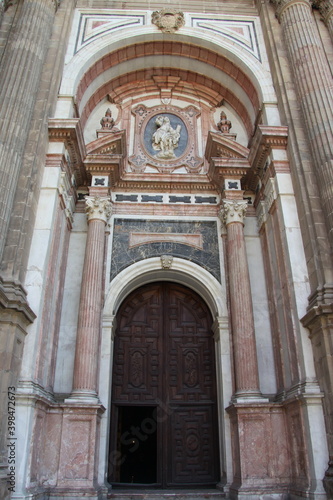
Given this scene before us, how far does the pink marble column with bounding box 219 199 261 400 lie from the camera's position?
9195 mm

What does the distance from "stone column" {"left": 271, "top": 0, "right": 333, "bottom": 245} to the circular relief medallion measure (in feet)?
11.2

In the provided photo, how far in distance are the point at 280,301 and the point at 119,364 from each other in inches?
155

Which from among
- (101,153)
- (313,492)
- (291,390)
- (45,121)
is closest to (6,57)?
(45,121)

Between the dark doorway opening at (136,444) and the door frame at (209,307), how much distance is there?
123 cm

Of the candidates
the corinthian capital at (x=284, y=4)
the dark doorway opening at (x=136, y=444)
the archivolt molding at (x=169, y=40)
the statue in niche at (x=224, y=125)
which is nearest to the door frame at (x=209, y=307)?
the dark doorway opening at (x=136, y=444)

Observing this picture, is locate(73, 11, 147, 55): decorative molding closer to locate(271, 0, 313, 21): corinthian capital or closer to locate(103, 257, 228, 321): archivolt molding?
locate(271, 0, 313, 21): corinthian capital

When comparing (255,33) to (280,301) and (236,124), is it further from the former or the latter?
(280,301)

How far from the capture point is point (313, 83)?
33.6 ft

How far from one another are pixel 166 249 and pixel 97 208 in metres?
1.93

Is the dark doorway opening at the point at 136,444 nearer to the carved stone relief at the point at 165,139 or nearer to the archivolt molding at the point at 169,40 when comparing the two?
the carved stone relief at the point at 165,139

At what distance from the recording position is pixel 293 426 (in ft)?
27.4

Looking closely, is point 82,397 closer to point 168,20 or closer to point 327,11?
point 168,20

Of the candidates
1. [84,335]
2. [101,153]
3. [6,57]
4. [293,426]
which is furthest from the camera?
[101,153]

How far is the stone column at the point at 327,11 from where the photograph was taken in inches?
466
